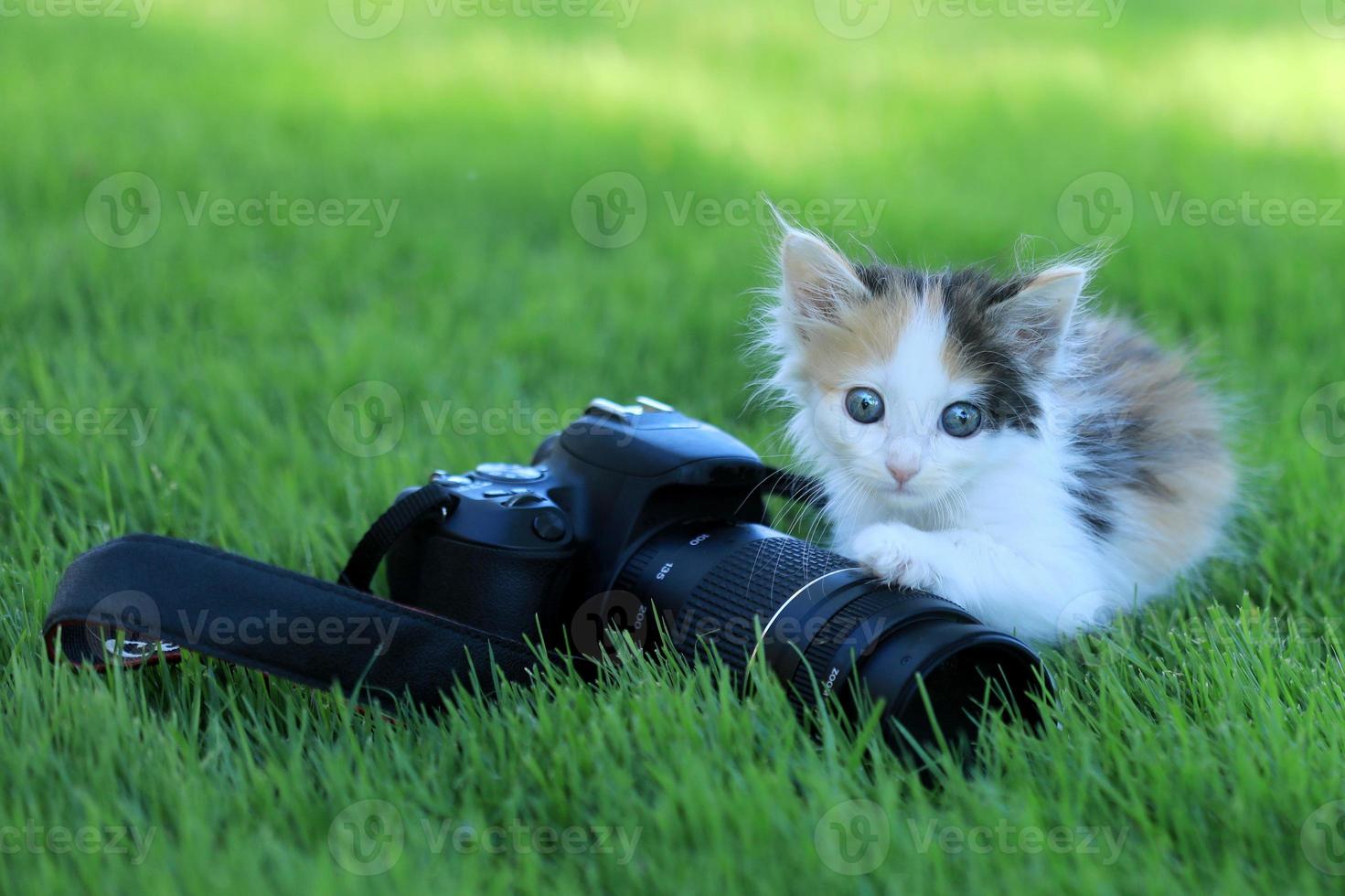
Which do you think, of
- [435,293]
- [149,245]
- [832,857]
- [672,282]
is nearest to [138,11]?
[149,245]

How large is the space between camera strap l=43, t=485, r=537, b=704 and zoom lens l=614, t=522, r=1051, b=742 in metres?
0.27

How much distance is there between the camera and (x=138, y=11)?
246 inches

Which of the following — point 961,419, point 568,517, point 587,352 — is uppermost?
point 961,419

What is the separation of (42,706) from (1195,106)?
5311 mm

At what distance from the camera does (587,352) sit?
11.0ft

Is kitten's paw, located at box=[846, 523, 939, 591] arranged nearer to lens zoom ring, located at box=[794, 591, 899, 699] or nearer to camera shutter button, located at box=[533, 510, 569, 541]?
lens zoom ring, located at box=[794, 591, 899, 699]

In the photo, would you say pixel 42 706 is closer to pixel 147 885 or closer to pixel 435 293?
pixel 147 885

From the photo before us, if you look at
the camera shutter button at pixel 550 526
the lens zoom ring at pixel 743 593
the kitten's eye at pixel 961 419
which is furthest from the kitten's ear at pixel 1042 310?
the camera shutter button at pixel 550 526

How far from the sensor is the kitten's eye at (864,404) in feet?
6.00

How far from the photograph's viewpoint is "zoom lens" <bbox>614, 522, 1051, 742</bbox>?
1584mm

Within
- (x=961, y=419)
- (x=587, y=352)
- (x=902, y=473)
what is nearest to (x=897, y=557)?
(x=902, y=473)

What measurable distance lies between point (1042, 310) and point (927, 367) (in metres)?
0.22

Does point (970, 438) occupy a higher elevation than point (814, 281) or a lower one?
lower

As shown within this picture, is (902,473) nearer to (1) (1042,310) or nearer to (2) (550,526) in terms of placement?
(1) (1042,310)
